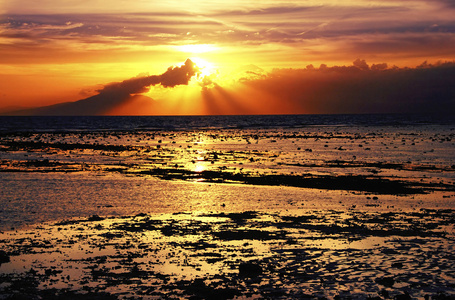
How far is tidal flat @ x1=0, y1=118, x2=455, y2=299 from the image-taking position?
1283cm

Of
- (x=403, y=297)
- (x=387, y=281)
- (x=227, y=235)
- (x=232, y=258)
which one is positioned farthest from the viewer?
(x=227, y=235)

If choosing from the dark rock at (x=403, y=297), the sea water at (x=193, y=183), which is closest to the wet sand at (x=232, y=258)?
the dark rock at (x=403, y=297)

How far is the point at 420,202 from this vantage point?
82.6ft

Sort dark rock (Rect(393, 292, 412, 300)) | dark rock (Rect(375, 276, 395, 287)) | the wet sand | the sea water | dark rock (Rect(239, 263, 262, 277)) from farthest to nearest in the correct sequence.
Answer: the sea water < dark rock (Rect(239, 263, 262, 277)) < dark rock (Rect(375, 276, 395, 287)) < the wet sand < dark rock (Rect(393, 292, 412, 300))

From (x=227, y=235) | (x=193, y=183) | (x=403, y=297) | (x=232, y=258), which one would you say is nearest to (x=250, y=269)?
(x=232, y=258)

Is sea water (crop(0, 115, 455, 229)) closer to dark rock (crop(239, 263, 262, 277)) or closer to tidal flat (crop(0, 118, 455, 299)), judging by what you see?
tidal flat (crop(0, 118, 455, 299))

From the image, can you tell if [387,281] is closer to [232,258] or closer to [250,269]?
[250,269]

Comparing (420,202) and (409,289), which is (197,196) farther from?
(409,289)

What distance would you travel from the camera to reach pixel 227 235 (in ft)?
59.0

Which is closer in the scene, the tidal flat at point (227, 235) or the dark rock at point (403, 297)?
the dark rock at point (403, 297)

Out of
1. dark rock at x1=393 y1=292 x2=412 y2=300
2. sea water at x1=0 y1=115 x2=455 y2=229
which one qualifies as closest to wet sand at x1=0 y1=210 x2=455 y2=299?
dark rock at x1=393 y1=292 x2=412 y2=300

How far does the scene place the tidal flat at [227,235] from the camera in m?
12.8

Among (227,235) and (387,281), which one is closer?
(387,281)

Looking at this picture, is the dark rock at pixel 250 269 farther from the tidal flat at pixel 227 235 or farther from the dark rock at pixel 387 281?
the dark rock at pixel 387 281
